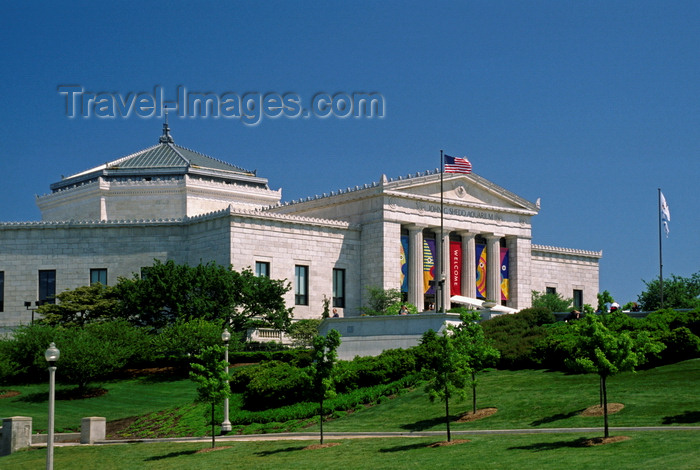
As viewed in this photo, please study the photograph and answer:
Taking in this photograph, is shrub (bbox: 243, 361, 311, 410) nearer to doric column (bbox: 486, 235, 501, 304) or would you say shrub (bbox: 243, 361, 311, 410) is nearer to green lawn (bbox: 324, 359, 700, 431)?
green lawn (bbox: 324, 359, 700, 431)

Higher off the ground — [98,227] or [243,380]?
[98,227]

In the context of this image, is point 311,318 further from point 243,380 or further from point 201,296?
point 243,380

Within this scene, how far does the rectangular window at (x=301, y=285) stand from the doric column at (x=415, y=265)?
8513mm

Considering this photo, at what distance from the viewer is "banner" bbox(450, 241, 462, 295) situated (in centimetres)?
8812

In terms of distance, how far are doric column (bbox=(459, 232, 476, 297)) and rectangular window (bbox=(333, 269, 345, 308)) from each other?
11.1 meters

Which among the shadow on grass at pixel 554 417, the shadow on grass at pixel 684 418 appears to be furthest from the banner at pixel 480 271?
the shadow on grass at pixel 684 418

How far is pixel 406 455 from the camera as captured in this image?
1341 inches

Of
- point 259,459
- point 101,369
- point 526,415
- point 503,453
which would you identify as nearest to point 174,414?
Result: point 101,369

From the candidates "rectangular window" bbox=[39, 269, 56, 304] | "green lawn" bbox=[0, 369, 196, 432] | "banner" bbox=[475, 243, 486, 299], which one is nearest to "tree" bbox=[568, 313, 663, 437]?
"green lawn" bbox=[0, 369, 196, 432]

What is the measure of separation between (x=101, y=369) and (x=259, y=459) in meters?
24.6

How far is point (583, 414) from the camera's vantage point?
126 feet

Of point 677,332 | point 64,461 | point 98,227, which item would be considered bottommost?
point 64,461

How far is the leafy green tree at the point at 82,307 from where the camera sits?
71.4 m

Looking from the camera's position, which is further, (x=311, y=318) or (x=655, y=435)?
(x=311, y=318)
